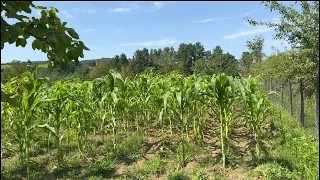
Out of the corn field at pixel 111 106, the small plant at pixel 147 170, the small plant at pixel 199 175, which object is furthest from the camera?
the small plant at pixel 147 170

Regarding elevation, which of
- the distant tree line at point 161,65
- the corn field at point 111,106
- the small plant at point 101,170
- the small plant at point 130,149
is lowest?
the small plant at point 101,170

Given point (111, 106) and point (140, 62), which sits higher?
point (140, 62)

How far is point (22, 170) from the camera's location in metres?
4.79

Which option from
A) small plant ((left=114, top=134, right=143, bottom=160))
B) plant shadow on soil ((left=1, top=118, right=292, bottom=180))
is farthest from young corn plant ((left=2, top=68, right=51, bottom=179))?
small plant ((left=114, top=134, right=143, bottom=160))

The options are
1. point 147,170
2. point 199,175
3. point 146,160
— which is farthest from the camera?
point 146,160

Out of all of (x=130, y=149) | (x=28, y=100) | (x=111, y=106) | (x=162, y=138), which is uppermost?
(x=28, y=100)

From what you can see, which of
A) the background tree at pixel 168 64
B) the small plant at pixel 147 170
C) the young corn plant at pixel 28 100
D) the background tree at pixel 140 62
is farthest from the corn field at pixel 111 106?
the background tree at pixel 140 62

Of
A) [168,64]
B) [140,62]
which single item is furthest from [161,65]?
[140,62]

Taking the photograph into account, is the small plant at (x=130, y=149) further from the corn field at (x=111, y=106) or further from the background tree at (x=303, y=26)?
the background tree at (x=303, y=26)

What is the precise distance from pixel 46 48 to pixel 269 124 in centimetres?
628

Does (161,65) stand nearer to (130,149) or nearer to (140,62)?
(140,62)

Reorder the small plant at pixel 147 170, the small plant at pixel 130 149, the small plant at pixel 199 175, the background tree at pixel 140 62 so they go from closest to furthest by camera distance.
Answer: the small plant at pixel 199 175, the small plant at pixel 147 170, the small plant at pixel 130 149, the background tree at pixel 140 62

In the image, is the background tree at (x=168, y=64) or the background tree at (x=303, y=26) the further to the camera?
the background tree at (x=168, y=64)

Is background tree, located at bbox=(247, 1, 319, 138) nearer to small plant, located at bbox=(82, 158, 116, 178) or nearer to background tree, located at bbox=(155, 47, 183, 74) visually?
small plant, located at bbox=(82, 158, 116, 178)
